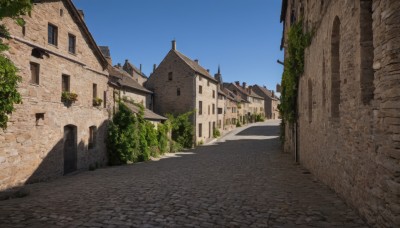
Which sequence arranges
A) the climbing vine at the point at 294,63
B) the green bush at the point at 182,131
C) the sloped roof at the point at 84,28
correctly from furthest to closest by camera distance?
1. the green bush at the point at 182,131
2. the sloped roof at the point at 84,28
3. the climbing vine at the point at 294,63

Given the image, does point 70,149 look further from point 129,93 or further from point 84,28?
point 129,93

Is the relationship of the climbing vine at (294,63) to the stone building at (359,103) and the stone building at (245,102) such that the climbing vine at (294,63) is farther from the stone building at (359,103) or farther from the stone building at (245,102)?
the stone building at (245,102)

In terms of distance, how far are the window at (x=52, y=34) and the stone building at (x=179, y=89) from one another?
18119 millimetres

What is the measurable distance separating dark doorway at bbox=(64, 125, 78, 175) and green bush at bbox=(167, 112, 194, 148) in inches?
563

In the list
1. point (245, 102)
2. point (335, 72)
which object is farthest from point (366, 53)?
point (245, 102)

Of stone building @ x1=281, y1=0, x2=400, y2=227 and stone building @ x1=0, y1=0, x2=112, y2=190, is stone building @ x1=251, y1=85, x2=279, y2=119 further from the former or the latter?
stone building @ x1=281, y1=0, x2=400, y2=227

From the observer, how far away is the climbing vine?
44.8 feet

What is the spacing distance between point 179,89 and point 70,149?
18.1m

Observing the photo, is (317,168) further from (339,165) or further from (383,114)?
(383,114)

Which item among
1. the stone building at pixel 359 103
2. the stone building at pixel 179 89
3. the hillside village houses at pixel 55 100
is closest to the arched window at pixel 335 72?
the stone building at pixel 359 103

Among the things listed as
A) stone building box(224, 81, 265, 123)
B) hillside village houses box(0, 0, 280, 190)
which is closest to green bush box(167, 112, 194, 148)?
hillside village houses box(0, 0, 280, 190)

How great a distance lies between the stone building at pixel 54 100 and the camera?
11.1 meters

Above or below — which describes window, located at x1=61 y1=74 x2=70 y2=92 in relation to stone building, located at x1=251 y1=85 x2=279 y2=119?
below

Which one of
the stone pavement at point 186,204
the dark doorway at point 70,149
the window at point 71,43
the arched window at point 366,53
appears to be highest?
the window at point 71,43
